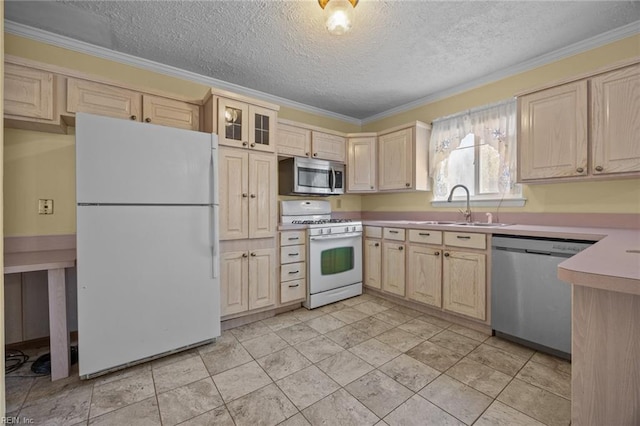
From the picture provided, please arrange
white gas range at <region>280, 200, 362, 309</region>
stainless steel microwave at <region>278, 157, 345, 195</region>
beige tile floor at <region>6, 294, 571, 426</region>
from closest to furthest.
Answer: beige tile floor at <region>6, 294, 571, 426</region>, white gas range at <region>280, 200, 362, 309</region>, stainless steel microwave at <region>278, 157, 345, 195</region>

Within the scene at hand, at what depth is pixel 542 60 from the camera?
2.54 metres

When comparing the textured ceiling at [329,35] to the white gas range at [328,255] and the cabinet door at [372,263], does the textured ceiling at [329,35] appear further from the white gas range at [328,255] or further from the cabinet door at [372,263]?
the cabinet door at [372,263]

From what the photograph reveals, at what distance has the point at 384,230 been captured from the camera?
10.6 feet

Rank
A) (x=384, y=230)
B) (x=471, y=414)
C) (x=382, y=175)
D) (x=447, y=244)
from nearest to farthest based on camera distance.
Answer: (x=471, y=414), (x=447, y=244), (x=384, y=230), (x=382, y=175)

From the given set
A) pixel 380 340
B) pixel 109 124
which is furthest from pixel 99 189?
pixel 380 340

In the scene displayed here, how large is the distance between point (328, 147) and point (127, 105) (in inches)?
83.8

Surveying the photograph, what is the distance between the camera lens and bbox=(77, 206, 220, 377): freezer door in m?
1.73

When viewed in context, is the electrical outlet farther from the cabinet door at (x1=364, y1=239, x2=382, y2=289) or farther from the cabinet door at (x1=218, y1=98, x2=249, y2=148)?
the cabinet door at (x1=364, y1=239, x2=382, y2=289)

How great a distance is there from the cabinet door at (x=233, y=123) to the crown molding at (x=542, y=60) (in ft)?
7.49

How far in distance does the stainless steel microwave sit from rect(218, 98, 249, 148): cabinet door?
774 millimetres

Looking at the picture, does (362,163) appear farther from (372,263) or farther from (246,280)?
(246,280)

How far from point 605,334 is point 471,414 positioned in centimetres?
91

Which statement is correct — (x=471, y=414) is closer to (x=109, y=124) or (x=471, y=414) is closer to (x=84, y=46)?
(x=109, y=124)

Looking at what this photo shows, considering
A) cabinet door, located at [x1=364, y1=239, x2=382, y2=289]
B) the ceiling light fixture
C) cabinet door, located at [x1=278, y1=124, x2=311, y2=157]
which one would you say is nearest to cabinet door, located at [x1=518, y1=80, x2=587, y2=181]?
cabinet door, located at [x1=364, y1=239, x2=382, y2=289]
